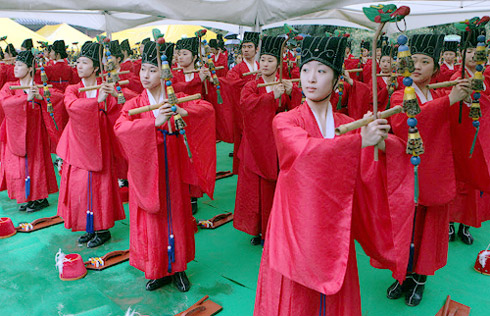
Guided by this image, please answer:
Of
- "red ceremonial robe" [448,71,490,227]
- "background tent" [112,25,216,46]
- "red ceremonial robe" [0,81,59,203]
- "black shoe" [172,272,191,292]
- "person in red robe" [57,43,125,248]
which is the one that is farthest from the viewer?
"background tent" [112,25,216,46]

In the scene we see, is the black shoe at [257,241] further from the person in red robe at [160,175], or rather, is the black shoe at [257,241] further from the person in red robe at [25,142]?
the person in red robe at [25,142]

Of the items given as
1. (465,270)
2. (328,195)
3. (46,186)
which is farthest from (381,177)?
(46,186)

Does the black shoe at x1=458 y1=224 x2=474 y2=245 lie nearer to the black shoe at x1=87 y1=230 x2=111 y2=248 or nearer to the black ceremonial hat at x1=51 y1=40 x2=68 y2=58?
the black shoe at x1=87 y1=230 x2=111 y2=248

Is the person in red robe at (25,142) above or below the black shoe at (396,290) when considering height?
above

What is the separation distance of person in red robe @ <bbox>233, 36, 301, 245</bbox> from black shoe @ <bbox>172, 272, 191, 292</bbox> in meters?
0.99

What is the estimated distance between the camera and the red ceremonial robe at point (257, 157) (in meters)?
3.95

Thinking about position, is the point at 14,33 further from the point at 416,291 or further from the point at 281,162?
the point at 416,291

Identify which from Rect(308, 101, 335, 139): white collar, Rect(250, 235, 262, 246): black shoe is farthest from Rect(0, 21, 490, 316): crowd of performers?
Rect(250, 235, 262, 246): black shoe

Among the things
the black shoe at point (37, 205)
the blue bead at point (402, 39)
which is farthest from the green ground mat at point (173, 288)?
the blue bead at point (402, 39)

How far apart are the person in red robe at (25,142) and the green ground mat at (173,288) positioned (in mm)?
778

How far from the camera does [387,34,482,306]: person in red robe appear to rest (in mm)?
2891

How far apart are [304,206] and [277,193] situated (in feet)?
0.88

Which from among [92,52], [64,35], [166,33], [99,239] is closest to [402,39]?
[92,52]

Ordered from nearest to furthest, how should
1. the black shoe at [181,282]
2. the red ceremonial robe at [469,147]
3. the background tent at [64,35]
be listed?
the red ceremonial robe at [469,147]
the black shoe at [181,282]
the background tent at [64,35]
